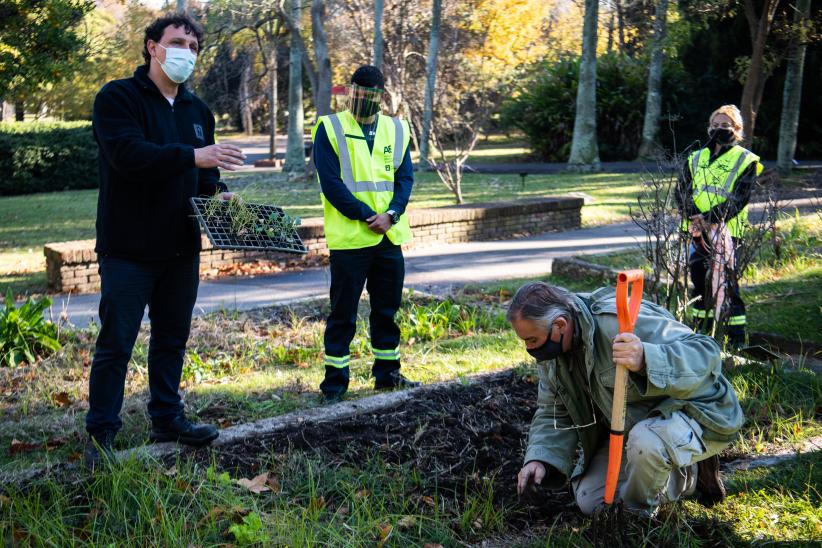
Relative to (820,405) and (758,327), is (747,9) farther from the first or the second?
(820,405)

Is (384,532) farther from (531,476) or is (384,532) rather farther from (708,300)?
(708,300)

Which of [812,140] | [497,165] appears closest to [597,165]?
[497,165]

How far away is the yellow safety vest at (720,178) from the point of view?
258 inches

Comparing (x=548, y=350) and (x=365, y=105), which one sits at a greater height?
(x=365, y=105)

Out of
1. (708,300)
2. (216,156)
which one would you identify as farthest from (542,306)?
(708,300)

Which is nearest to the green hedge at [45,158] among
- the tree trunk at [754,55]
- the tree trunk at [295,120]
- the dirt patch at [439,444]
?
the tree trunk at [295,120]

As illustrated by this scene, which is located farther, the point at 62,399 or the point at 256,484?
the point at 62,399

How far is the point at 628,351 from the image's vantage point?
317cm

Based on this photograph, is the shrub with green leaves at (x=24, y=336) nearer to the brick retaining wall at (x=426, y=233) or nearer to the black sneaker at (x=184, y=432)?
the black sneaker at (x=184, y=432)

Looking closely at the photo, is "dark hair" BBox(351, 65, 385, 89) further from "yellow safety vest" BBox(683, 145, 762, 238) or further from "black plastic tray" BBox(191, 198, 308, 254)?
"yellow safety vest" BBox(683, 145, 762, 238)

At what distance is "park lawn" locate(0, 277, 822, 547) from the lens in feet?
11.1

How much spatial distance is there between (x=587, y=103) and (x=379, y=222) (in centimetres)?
1690

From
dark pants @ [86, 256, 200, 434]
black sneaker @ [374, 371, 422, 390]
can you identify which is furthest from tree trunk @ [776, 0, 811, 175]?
dark pants @ [86, 256, 200, 434]

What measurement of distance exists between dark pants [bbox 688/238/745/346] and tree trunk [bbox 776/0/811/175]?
11.8 metres
